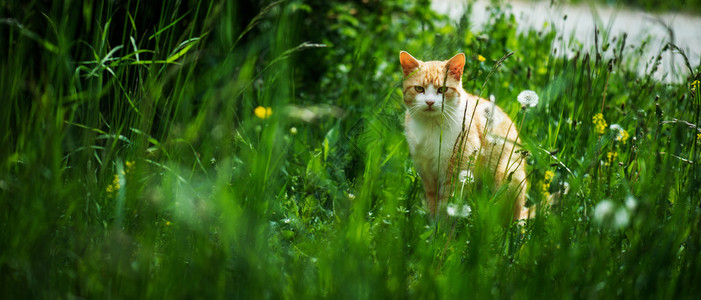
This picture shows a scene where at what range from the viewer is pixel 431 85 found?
9.23 feet

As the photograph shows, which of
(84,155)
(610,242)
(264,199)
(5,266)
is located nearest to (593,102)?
(610,242)

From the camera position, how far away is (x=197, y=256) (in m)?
1.59

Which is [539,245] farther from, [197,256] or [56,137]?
[56,137]

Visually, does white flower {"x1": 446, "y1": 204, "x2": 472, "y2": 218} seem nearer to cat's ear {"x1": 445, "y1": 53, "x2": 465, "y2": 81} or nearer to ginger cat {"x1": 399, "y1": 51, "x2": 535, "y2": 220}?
ginger cat {"x1": 399, "y1": 51, "x2": 535, "y2": 220}

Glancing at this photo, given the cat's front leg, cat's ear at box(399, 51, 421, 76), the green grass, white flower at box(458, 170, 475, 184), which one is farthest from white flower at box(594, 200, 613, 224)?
cat's ear at box(399, 51, 421, 76)

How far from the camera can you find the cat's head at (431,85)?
2.75 meters

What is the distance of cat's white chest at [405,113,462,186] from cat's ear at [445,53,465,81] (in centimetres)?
22

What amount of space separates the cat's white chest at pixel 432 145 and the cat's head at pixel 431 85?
0.22 feet

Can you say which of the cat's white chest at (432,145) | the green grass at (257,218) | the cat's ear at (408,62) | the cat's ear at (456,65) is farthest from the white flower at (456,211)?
the cat's ear at (408,62)

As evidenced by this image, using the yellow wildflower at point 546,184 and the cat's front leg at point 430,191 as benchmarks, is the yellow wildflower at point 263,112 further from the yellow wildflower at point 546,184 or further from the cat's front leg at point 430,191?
the yellow wildflower at point 546,184

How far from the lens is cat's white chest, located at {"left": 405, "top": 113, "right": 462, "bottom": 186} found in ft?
8.86

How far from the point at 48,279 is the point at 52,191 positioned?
26cm

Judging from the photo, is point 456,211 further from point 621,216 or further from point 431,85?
point 431,85

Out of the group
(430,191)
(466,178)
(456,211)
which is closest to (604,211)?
(456,211)
